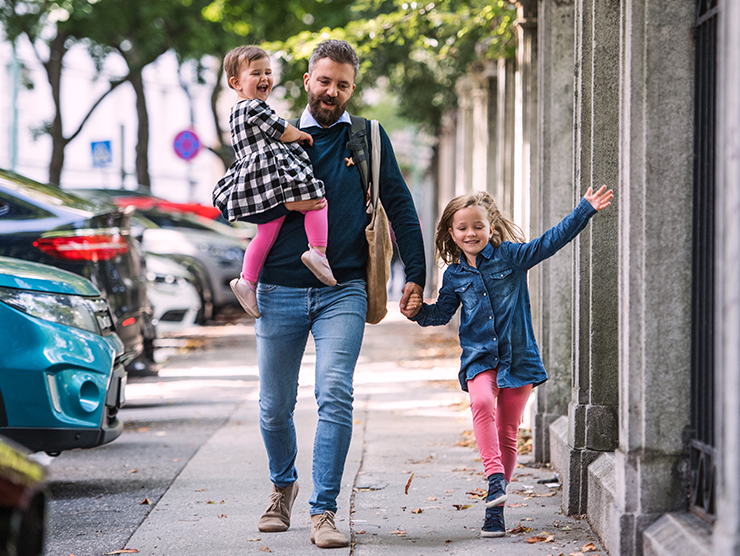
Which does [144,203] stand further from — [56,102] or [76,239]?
[76,239]

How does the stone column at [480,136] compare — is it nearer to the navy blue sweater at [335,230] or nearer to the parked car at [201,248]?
the parked car at [201,248]

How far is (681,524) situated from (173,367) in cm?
835

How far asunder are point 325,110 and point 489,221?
915mm

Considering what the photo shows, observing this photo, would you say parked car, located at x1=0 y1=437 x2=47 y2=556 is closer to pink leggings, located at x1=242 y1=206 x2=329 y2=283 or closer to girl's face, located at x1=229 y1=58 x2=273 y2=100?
pink leggings, located at x1=242 y1=206 x2=329 y2=283

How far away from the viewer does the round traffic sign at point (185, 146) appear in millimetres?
21500

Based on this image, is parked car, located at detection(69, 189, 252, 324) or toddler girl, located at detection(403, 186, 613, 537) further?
parked car, located at detection(69, 189, 252, 324)

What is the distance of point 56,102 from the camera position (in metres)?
22.3

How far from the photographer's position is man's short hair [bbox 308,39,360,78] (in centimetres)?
444

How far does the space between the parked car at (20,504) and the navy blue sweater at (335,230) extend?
85.1 inches

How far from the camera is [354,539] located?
15.1 feet

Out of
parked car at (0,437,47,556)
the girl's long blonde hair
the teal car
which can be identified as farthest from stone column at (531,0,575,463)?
parked car at (0,437,47,556)

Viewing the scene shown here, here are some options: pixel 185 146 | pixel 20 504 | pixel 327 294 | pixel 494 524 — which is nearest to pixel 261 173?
pixel 327 294

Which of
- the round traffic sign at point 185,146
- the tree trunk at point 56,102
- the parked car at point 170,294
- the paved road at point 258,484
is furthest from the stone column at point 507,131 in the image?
the tree trunk at point 56,102

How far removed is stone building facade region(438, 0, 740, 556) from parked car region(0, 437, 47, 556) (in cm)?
181
